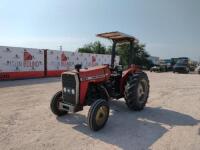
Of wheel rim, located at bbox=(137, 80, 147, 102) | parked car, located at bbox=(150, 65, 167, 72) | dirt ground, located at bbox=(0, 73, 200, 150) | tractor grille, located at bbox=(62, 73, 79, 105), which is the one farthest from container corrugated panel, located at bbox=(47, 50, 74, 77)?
parked car, located at bbox=(150, 65, 167, 72)

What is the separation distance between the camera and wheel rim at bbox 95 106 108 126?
4926mm

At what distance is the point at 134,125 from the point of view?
17.7ft

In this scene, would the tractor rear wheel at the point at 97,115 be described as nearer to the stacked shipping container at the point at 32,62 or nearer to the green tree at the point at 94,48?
the stacked shipping container at the point at 32,62

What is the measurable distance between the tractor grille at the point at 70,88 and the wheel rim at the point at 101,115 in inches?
25.9

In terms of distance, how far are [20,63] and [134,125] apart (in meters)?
11.5

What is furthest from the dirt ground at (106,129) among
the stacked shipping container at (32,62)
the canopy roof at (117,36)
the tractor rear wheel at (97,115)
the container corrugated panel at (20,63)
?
the stacked shipping container at (32,62)

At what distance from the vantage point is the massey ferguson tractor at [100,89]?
5.08m

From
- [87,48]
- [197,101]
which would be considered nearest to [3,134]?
[197,101]

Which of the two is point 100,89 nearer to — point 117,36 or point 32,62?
point 117,36

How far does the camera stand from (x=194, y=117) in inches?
243

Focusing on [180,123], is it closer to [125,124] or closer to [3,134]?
[125,124]

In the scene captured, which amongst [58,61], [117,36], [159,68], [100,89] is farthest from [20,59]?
[159,68]

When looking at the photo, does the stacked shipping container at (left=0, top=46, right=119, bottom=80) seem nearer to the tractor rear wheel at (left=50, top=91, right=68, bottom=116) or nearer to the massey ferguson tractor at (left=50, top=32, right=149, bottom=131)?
the massey ferguson tractor at (left=50, top=32, right=149, bottom=131)

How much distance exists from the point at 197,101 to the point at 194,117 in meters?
2.36
